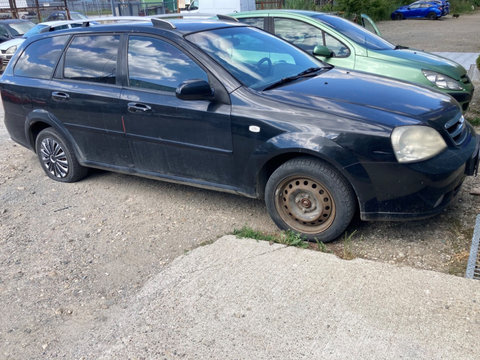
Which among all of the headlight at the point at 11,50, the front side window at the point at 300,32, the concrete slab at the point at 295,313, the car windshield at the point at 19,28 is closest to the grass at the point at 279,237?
the concrete slab at the point at 295,313

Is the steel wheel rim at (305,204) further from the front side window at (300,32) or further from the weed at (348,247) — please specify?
the front side window at (300,32)

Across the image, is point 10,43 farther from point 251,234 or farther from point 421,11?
point 421,11

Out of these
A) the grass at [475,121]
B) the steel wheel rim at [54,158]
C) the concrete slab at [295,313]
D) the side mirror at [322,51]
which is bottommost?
the grass at [475,121]

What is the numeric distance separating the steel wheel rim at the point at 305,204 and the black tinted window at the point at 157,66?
1.17 metres

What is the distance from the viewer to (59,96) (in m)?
4.98

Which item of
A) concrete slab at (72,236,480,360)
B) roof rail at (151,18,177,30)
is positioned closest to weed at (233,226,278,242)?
concrete slab at (72,236,480,360)

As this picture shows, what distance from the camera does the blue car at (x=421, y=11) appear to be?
32.3 m

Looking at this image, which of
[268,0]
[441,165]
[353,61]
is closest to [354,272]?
[441,165]

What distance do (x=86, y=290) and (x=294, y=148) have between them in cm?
187

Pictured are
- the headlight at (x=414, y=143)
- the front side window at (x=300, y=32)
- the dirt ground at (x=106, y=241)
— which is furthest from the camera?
the front side window at (x=300, y=32)

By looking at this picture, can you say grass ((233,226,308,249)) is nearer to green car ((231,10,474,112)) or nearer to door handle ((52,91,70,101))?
door handle ((52,91,70,101))

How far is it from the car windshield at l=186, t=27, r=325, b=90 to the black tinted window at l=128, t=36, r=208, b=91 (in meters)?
0.20

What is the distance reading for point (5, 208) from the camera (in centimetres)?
502

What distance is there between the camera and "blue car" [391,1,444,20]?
32312mm
